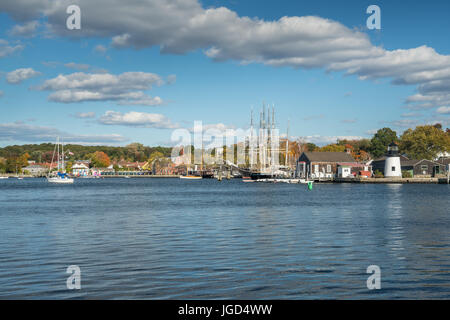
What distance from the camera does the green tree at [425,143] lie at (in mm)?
159125

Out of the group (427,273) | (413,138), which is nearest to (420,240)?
(427,273)

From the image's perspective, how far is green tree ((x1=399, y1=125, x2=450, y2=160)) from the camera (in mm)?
159125

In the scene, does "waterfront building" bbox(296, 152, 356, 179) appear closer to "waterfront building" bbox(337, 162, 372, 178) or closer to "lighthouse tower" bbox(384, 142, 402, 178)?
"waterfront building" bbox(337, 162, 372, 178)

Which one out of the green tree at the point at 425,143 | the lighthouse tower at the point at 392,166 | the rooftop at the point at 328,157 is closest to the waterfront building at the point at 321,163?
the rooftop at the point at 328,157

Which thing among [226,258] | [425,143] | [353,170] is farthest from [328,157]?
[226,258]

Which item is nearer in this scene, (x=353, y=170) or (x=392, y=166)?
(x=392, y=166)

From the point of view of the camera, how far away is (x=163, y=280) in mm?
16938

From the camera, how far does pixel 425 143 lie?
161m

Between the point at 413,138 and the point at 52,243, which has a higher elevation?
the point at 413,138

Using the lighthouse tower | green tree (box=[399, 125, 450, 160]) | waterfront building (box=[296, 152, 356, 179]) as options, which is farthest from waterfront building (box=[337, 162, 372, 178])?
green tree (box=[399, 125, 450, 160])

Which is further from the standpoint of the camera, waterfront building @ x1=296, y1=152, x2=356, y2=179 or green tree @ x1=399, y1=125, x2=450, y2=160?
green tree @ x1=399, y1=125, x2=450, y2=160

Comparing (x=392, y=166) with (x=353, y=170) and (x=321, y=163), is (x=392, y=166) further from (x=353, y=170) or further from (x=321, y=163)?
(x=321, y=163)
